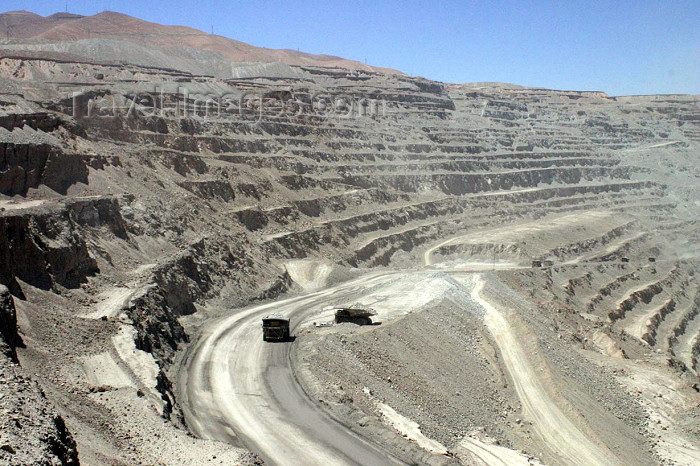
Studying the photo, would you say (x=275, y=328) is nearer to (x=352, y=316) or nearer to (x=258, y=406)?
(x=352, y=316)

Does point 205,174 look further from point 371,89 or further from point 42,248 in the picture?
point 371,89

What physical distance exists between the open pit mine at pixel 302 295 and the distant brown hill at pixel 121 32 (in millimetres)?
47010

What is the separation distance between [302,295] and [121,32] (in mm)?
125545

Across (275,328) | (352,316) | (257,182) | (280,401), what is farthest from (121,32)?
(280,401)

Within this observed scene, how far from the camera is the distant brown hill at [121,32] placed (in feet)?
457

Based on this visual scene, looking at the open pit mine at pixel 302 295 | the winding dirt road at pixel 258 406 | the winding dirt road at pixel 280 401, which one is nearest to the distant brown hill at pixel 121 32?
the open pit mine at pixel 302 295

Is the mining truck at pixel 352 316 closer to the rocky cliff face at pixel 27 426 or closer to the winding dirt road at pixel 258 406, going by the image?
the winding dirt road at pixel 258 406

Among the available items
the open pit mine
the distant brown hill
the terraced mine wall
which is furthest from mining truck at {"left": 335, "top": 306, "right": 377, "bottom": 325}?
the distant brown hill

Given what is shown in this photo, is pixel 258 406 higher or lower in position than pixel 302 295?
higher

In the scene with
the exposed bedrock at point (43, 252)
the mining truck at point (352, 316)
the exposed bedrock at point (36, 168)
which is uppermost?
the exposed bedrock at point (36, 168)

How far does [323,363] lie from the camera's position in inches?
1027

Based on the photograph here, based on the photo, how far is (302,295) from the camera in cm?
4344

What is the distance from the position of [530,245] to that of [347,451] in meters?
53.0

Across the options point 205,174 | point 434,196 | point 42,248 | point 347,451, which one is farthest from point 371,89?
point 347,451
